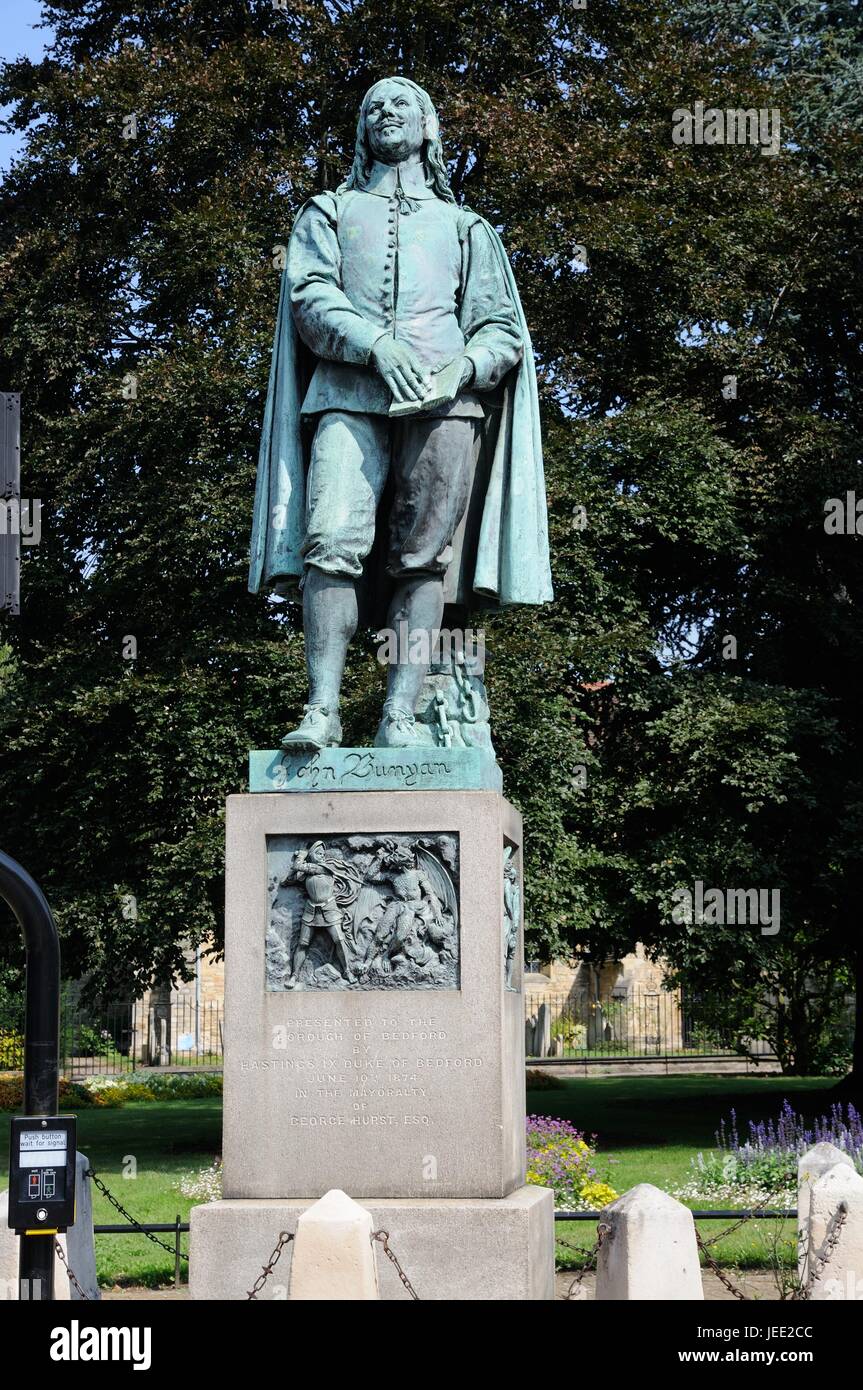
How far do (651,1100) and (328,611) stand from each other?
81.8 feet

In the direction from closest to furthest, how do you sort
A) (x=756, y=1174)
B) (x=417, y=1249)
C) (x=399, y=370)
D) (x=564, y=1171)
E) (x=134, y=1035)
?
(x=417, y=1249)
(x=399, y=370)
(x=564, y=1171)
(x=756, y=1174)
(x=134, y=1035)

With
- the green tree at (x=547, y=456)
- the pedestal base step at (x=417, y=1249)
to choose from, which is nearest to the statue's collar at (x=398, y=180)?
the pedestal base step at (x=417, y=1249)

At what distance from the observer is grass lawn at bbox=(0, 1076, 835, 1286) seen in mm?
14061

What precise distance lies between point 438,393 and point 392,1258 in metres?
3.75

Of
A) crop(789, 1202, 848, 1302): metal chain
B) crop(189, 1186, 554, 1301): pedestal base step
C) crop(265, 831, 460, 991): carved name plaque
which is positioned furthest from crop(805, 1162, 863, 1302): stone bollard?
crop(265, 831, 460, 991): carved name plaque

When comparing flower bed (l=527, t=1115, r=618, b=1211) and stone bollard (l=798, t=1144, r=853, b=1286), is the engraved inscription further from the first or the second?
flower bed (l=527, t=1115, r=618, b=1211)

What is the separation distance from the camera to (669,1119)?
1074 inches

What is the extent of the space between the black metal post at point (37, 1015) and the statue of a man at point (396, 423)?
2.06 meters

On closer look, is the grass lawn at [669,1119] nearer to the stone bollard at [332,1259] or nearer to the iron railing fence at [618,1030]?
the stone bollard at [332,1259]

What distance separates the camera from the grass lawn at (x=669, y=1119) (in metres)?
14.1

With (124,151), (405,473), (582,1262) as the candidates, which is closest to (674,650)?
(124,151)

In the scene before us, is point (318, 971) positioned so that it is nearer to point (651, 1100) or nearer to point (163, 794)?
point (163, 794)

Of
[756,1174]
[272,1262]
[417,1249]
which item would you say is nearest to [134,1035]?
[756,1174]

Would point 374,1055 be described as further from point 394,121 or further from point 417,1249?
point 394,121
